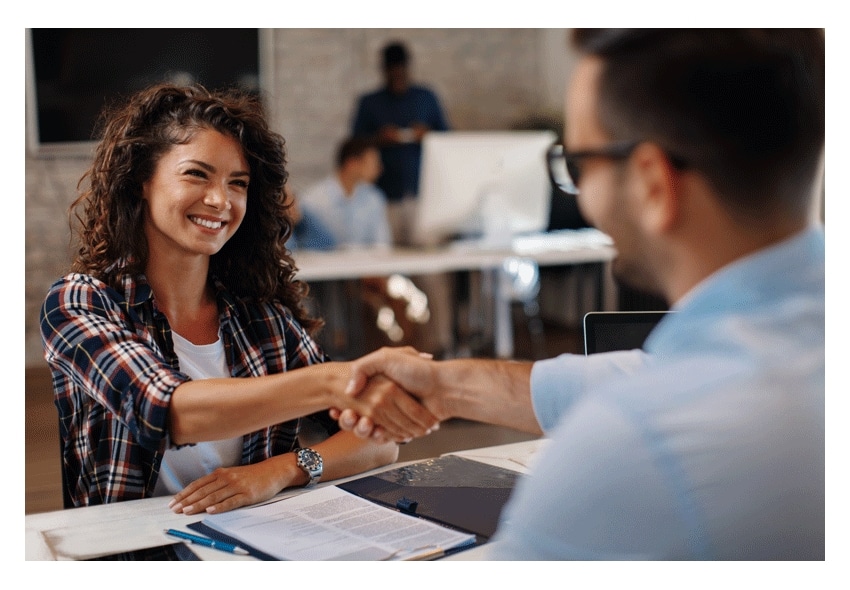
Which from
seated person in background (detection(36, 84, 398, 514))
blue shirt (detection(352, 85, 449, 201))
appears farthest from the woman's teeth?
blue shirt (detection(352, 85, 449, 201))

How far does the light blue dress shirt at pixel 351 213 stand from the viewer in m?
4.72

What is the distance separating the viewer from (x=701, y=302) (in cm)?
89

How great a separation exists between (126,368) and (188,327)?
0.28m

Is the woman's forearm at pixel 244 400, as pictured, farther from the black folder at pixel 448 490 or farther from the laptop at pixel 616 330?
the laptop at pixel 616 330

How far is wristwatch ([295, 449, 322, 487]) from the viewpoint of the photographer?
1428 millimetres

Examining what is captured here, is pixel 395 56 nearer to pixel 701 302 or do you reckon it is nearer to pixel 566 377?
pixel 566 377


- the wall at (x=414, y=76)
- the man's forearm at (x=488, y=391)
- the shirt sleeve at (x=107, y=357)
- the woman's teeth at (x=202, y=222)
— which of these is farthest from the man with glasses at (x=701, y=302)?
the wall at (x=414, y=76)

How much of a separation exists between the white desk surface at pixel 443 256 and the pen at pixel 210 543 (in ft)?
9.10

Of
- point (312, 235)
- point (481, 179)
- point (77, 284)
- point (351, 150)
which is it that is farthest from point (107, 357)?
point (351, 150)

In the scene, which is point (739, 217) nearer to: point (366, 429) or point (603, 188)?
point (603, 188)

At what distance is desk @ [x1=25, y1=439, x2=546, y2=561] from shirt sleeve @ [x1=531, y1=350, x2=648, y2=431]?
201 mm

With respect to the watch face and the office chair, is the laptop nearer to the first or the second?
the watch face

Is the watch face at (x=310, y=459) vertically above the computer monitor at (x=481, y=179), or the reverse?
the computer monitor at (x=481, y=179)
